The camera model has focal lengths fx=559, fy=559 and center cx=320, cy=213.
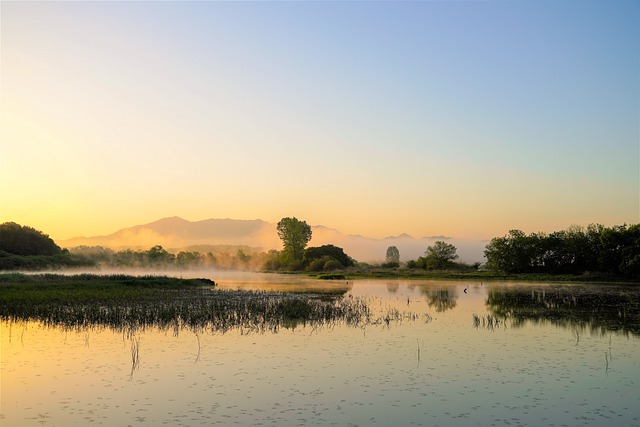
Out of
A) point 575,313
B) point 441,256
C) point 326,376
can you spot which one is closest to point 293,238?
point 441,256

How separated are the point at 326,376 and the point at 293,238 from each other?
139 metres

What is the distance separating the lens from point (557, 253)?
93.8 metres

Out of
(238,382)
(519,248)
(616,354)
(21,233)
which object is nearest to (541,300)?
(616,354)

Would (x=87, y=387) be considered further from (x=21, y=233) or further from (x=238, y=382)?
(x=21, y=233)

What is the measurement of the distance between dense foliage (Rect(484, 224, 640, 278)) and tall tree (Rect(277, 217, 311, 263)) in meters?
66.5

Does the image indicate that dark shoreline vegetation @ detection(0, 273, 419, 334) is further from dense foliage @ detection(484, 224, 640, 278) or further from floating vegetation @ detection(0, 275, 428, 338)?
dense foliage @ detection(484, 224, 640, 278)

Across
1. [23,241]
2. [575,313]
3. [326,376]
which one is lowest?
[326,376]

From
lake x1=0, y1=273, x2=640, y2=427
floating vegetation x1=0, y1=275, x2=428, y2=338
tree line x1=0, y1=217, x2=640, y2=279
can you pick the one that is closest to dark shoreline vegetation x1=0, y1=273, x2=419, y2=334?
floating vegetation x1=0, y1=275, x2=428, y2=338

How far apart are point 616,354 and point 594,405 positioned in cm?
816

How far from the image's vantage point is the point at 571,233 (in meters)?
96.1

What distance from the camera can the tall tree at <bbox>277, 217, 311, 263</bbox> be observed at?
155375 mm

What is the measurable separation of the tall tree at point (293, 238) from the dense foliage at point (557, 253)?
2619 inches

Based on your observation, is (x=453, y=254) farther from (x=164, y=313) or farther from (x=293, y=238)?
(x=164, y=313)

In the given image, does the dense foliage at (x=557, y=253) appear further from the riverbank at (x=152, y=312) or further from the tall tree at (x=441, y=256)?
the riverbank at (x=152, y=312)
